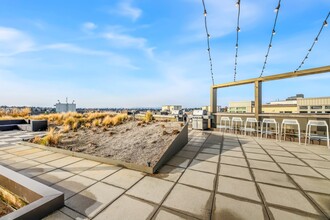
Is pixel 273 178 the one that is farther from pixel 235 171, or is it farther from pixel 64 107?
pixel 64 107

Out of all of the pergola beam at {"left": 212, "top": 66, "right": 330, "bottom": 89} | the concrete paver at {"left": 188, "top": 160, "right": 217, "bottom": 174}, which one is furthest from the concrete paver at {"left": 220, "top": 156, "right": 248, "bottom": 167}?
the pergola beam at {"left": 212, "top": 66, "right": 330, "bottom": 89}

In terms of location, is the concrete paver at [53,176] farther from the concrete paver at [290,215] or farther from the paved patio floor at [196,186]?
the concrete paver at [290,215]

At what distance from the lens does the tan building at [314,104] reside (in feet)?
92.6

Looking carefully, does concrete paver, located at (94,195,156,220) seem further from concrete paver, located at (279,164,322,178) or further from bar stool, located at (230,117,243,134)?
bar stool, located at (230,117,243,134)

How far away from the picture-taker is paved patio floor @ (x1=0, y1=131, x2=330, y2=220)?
5.68 feet

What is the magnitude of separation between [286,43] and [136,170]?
9207mm

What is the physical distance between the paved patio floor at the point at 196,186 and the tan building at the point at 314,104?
3485cm

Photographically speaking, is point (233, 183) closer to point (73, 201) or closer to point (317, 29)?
point (73, 201)

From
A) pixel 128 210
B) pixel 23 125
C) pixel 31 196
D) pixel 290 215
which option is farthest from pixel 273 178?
pixel 23 125

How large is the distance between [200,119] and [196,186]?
554cm

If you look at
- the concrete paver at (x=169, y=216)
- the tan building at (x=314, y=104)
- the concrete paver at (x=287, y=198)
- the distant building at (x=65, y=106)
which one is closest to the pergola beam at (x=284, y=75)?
the concrete paver at (x=287, y=198)

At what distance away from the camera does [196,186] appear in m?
2.32

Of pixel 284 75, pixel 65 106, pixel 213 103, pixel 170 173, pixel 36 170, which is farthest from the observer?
pixel 65 106

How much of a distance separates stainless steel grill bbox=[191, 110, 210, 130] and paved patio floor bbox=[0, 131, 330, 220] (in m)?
3.80
